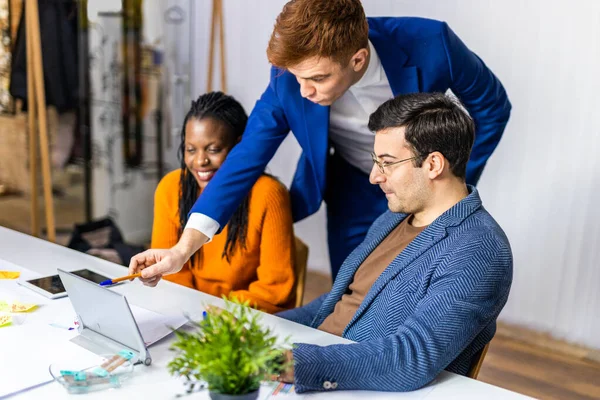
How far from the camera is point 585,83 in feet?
9.74

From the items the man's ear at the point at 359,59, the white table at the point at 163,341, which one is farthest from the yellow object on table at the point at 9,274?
the man's ear at the point at 359,59

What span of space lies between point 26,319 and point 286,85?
3.07 ft

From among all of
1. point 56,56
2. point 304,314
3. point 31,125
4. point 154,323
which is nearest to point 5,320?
point 154,323

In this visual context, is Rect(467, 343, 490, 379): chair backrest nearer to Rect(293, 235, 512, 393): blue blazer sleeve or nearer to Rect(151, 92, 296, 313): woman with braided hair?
Rect(293, 235, 512, 393): blue blazer sleeve

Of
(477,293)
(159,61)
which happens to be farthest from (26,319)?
(159,61)

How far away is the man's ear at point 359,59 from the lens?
170cm

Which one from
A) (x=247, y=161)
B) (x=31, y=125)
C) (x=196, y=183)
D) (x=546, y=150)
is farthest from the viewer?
(x=31, y=125)

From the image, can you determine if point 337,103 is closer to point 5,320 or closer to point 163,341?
point 163,341

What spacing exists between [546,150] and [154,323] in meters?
2.21

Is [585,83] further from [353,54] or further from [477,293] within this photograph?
[477,293]

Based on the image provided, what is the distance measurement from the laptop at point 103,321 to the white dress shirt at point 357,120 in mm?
453

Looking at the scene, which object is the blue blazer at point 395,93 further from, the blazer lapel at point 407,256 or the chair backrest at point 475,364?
the chair backrest at point 475,364

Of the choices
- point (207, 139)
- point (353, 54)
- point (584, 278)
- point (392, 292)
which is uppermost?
point (353, 54)

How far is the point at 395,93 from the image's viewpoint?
1.91m
